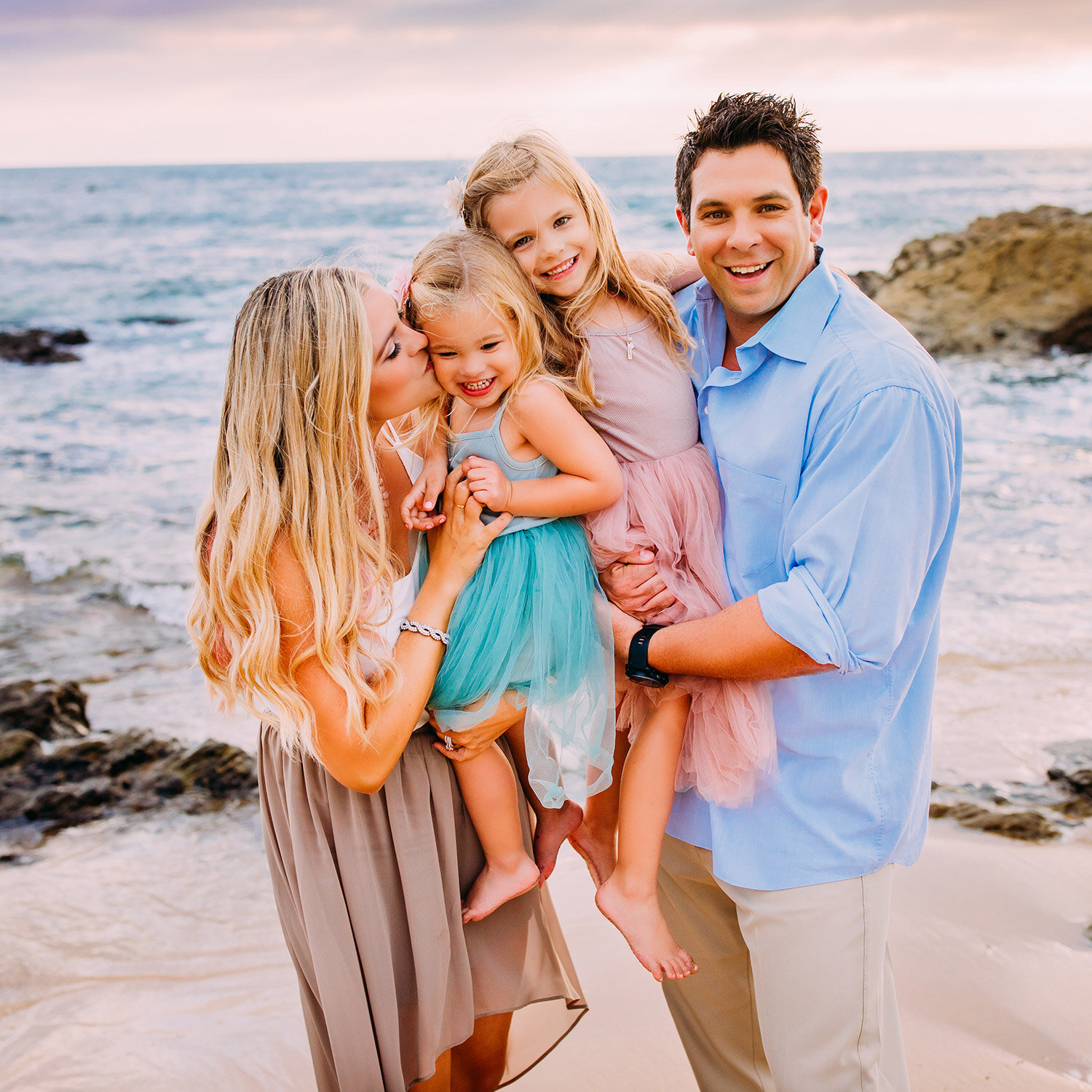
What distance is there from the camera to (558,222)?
8.27 ft

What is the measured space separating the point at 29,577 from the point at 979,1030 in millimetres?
7762

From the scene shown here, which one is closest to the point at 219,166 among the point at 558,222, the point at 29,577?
the point at 29,577

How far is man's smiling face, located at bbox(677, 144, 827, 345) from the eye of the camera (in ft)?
6.54

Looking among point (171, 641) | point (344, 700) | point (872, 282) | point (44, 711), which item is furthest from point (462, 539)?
point (872, 282)

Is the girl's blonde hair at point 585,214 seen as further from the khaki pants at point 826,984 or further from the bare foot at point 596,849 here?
the khaki pants at point 826,984

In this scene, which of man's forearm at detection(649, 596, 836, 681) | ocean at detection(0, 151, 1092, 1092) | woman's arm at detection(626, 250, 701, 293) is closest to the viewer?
man's forearm at detection(649, 596, 836, 681)

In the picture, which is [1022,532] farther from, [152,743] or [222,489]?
[222,489]

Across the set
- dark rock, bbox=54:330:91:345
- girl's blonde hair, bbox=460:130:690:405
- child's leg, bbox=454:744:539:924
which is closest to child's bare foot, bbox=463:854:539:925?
child's leg, bbox=454:744:539:924

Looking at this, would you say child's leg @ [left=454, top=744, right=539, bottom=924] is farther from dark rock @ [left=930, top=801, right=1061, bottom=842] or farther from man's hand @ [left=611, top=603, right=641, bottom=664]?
dark rock @ [left=930, top=801, right=1061, bottom=842]

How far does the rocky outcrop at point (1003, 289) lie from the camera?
1440 centimetres

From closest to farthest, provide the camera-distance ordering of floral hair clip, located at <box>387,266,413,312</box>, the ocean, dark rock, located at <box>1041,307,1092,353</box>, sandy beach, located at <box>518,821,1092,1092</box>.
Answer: floral hair clip, located at <box>387,266,413,312</box>
sandy beach, located at <box>518,821,1092,1092</box>
the ocean
dark rock, located at <box>1041,307,1092,353</box>

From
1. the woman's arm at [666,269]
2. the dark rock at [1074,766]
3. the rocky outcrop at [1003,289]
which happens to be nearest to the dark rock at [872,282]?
the rocky outcrop at [1003,289]

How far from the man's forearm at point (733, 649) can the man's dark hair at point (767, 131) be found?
948 millimetres

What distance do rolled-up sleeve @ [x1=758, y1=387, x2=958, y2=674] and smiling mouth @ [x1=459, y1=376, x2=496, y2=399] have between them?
87 centimetres
